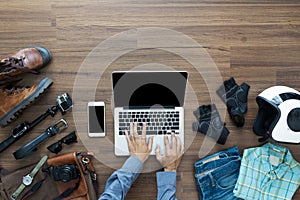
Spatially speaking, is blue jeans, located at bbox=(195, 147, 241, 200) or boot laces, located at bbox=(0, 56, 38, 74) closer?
boot laces, located at bbox=(0, 56, 38, 74)

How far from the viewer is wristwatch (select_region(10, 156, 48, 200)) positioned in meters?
1.49

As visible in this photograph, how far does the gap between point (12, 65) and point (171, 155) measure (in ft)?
2.24

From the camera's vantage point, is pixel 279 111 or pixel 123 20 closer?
pixel 279 111

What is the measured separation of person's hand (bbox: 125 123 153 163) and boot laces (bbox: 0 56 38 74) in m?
0.45

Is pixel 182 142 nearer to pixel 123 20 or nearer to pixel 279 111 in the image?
pixel 279 111

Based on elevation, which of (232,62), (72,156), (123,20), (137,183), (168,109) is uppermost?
(123,20)

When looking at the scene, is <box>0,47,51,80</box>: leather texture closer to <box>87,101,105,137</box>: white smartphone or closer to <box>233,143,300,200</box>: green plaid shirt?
<box>87,101,105,137</box>: white smartphone

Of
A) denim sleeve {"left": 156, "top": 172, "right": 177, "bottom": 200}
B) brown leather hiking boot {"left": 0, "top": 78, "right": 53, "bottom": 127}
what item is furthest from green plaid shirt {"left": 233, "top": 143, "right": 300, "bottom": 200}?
brown leather hiking boot {"left": 0, "top": 78, "right": 53, "bottom": 127}

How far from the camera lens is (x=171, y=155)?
5.04ft

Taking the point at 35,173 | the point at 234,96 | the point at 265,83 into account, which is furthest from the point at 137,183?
the point at 265,83

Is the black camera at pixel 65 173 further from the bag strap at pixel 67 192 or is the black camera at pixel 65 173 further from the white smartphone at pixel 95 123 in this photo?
the white smartphone at pixel 95 123

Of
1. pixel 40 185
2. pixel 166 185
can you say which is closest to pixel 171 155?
pixel 166 185

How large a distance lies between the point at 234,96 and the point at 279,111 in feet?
0.62

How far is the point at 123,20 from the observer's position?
156cm
